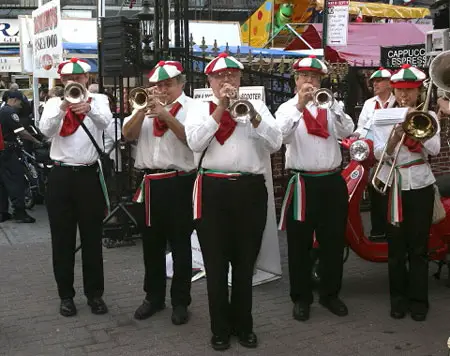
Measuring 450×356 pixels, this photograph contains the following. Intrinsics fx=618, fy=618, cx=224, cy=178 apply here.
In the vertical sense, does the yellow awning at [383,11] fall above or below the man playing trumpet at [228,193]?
above

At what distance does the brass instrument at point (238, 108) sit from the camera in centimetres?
398

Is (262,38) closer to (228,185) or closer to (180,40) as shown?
(180,40)

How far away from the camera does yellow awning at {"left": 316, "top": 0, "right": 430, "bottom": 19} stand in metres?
18.3

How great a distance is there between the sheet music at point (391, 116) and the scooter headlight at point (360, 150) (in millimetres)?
442

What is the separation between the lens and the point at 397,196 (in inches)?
189

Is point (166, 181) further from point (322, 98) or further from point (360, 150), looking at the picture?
point (360, 150)

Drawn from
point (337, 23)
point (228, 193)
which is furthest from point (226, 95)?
point (337, 23)

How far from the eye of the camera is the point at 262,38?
18.8 meters

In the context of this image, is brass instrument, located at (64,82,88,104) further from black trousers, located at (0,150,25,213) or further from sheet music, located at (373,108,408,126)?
black trousers, located at (0,150,25,213)

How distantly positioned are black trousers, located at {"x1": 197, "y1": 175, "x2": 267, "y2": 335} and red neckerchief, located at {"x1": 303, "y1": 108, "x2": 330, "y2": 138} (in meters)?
0.68

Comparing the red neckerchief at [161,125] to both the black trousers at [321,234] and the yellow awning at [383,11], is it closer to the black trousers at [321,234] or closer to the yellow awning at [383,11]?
the black trousers at [321,234]

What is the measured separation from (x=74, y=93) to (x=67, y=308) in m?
1.76

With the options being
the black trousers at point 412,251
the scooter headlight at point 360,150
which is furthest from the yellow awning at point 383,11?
the black trousers at point 412,251

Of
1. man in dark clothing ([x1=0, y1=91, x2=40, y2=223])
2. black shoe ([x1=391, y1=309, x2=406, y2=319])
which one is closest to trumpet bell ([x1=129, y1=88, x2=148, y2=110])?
black shoe ([x1=391, y1=309, x2=406, y2=319])
